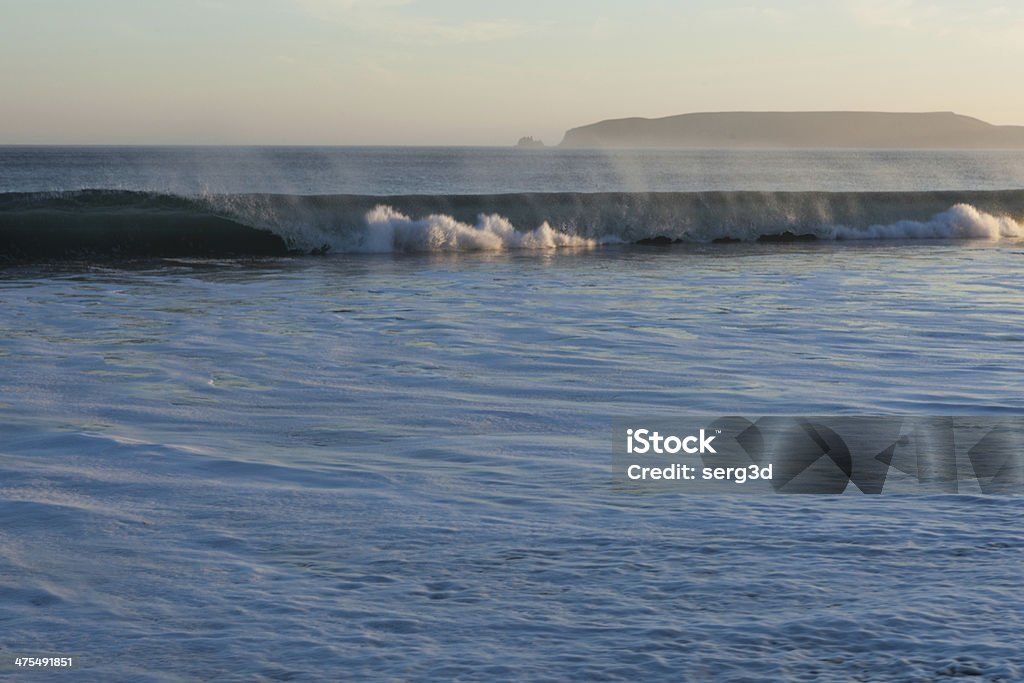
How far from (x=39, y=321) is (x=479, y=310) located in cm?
461

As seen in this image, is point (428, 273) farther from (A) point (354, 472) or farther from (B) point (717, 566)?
(B) point (717, 566)

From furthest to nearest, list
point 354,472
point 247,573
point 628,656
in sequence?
point 354,472 → point 247,573 → point 628,656

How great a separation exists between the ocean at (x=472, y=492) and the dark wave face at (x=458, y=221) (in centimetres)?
594

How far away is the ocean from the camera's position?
433 centimetres

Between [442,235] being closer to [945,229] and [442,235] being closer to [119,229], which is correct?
[119,229]

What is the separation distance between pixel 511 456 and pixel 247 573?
7.47 feet

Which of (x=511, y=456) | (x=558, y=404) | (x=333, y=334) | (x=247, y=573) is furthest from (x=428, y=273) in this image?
(x=247, y=573)

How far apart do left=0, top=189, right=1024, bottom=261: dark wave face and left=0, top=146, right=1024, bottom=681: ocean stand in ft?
19.5

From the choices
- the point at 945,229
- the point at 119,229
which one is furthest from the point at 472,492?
the point at 945,229

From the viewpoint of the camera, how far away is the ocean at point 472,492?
4332mm

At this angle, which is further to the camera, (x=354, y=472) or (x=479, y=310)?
(x=479, y=310)

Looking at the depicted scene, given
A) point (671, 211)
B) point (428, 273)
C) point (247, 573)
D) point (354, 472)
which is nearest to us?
point (247, 573)

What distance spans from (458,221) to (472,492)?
21711mm

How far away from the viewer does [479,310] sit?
1416 cm
